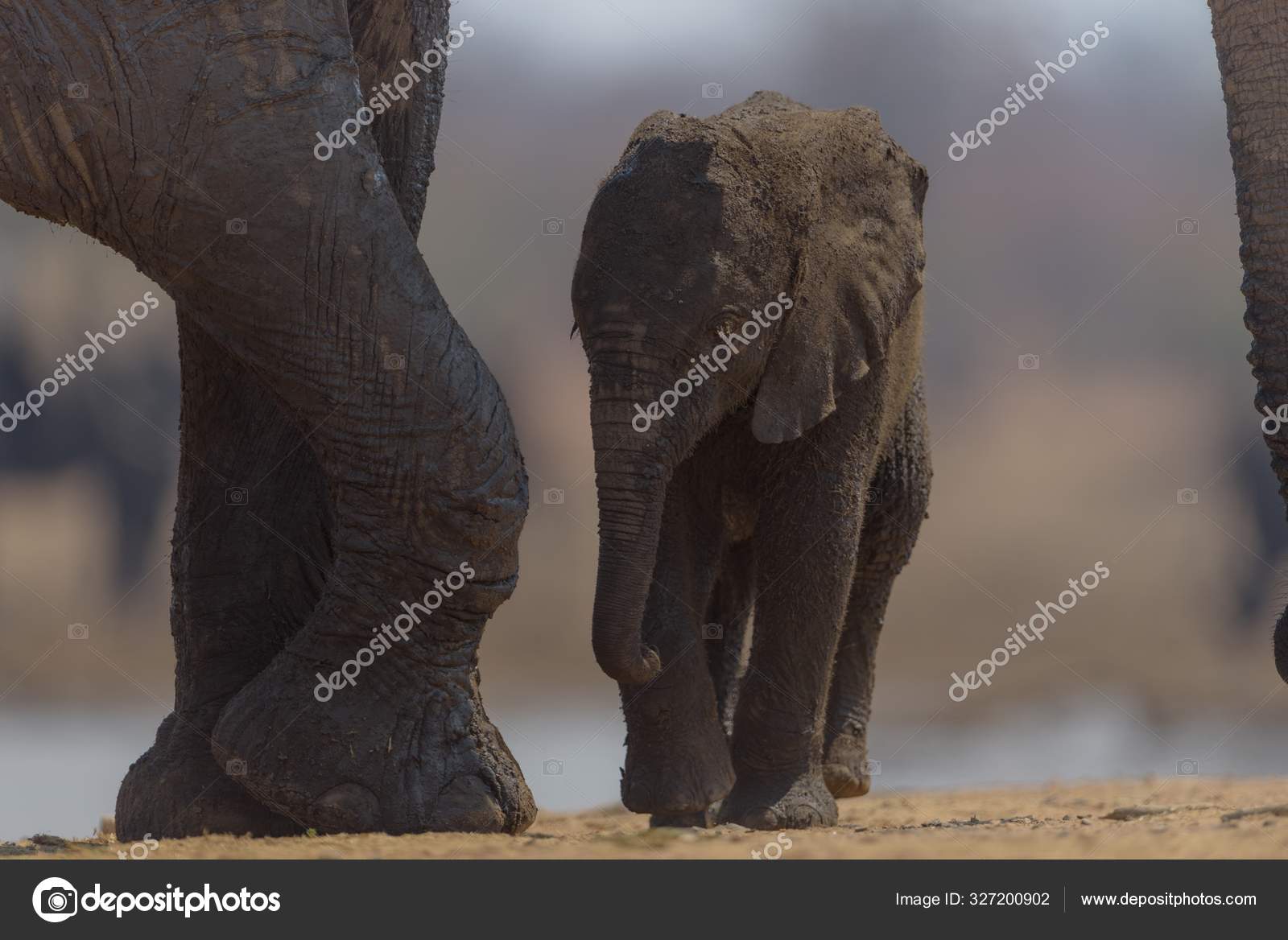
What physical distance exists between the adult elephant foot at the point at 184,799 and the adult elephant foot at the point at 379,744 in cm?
15

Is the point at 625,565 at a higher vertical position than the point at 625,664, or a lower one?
higher

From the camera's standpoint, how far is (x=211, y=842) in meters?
3.52

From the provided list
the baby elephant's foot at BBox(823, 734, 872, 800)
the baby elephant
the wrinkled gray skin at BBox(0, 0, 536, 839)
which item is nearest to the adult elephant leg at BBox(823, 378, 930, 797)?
the baby elephant's foot at BBox(823, 734, 872, 800)

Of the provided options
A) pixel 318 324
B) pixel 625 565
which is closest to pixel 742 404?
pixel 625 565

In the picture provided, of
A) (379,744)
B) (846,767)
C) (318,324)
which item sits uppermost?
(318,324)

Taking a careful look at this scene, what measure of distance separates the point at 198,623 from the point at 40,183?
1098mm

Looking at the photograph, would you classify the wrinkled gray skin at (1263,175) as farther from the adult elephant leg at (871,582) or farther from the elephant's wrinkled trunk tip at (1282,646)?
the adult elephant leg at (871,582)

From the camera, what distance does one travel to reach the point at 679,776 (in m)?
4.93

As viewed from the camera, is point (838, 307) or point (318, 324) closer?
point (318, 324)

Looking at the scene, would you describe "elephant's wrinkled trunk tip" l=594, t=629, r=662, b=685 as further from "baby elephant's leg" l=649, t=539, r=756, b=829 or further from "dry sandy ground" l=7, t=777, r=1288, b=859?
"baby elephant's leg" l=649, t=539, r=756, b=829

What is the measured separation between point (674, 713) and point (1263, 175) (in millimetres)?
1932

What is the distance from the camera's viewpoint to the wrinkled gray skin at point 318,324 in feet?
11.6

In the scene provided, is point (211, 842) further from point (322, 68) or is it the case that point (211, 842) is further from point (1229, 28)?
point (1229, 28)
